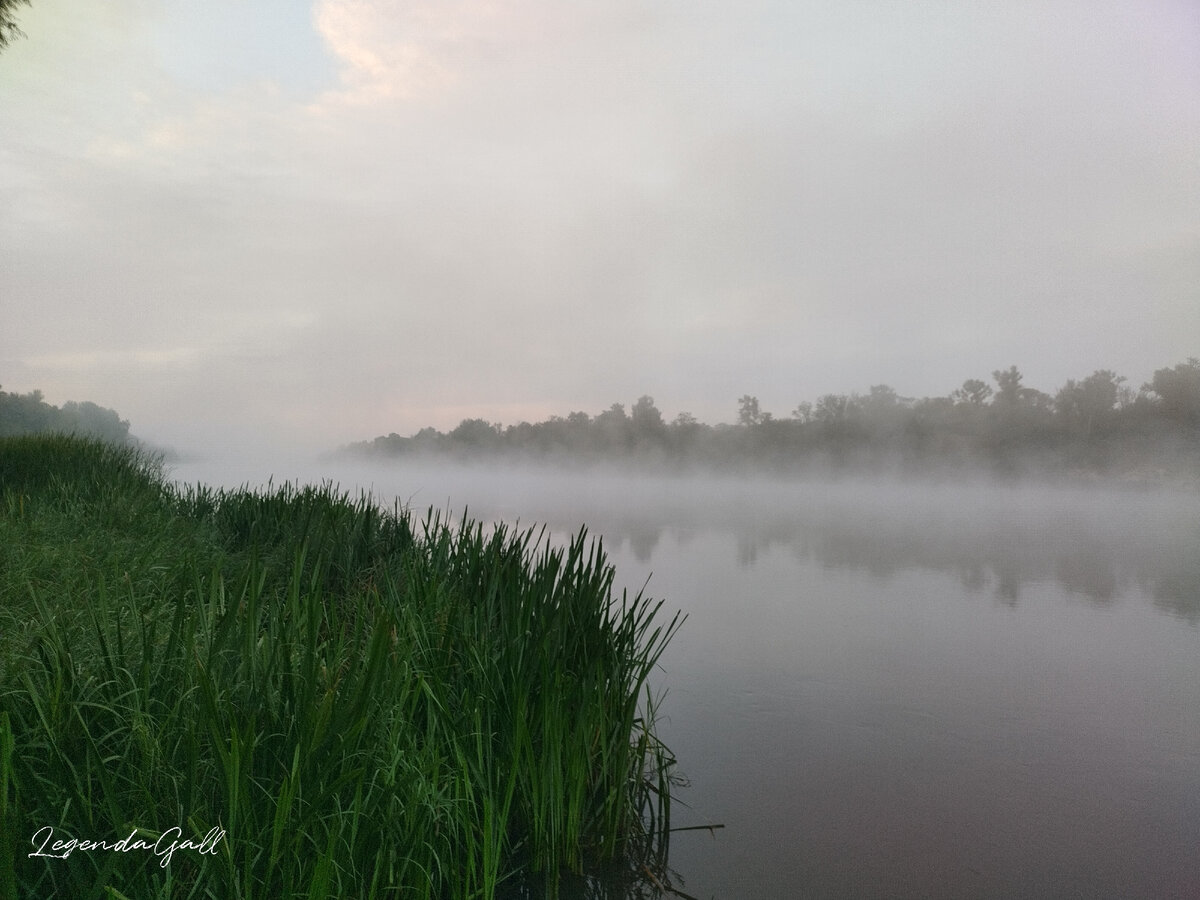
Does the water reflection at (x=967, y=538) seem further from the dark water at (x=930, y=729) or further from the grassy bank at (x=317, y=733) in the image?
the grassy bank at (x=317, y=733)

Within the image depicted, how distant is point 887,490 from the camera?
60531 mm

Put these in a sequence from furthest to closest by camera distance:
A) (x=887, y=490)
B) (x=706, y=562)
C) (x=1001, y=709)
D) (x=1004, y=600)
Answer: (x=887, y=490) → (x=706, y=562) → (x=1004, y=600) → (x=1001, y=709)

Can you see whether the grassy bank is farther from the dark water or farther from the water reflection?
the water reflection

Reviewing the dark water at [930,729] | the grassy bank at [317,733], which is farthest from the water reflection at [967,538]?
the grassy bank at [317,733]

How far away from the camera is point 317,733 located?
6.41 feet

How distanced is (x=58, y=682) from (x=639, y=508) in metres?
31.3

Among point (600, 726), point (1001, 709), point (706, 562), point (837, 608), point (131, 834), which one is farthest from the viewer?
point (706, 562)

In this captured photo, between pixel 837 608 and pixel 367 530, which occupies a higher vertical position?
pixel 367 530

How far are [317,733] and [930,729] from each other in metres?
5.31

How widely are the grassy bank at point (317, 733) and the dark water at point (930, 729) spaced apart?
2.77 ft

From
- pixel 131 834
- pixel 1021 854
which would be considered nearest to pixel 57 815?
pixel 131 834

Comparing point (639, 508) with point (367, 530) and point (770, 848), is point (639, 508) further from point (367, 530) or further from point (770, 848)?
point (770, 848)

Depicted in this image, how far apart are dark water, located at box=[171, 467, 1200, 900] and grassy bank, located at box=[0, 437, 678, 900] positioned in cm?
84

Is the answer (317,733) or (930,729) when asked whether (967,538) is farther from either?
(317,733)
